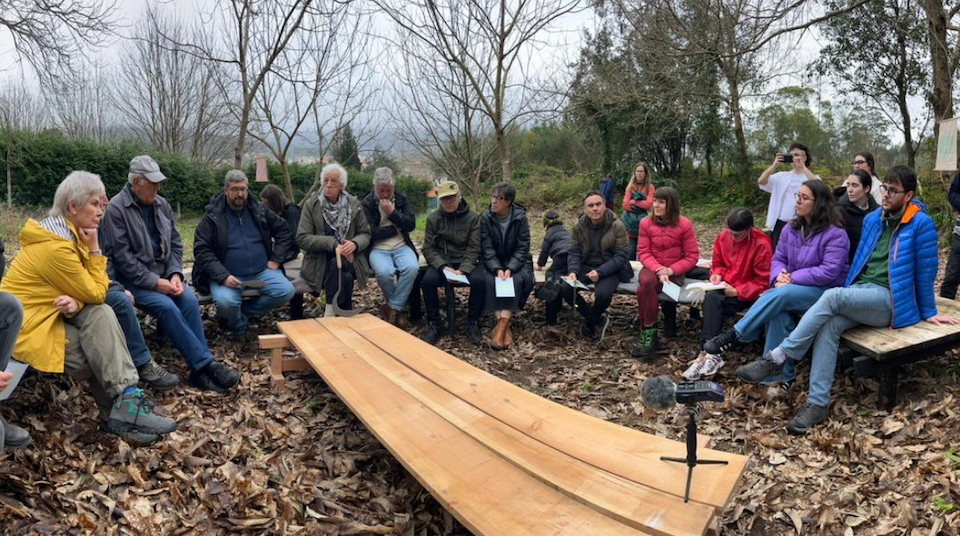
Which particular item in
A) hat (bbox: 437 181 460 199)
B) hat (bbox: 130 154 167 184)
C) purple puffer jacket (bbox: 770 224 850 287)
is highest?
hat (bbox: 130 154 167 184)

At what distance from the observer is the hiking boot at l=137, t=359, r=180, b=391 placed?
3617 mm

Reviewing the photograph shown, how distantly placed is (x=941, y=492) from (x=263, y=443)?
3368 mm

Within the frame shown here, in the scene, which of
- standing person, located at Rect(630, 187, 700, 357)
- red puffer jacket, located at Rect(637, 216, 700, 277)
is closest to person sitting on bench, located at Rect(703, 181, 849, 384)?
standing person, located at Rect(630, 187, 700, 357)

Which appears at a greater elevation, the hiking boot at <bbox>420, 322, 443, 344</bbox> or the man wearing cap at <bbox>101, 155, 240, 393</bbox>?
the man wearing cap at <bbox>101, 155, 240, 393</bbox>

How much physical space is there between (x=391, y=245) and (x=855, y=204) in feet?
12.6

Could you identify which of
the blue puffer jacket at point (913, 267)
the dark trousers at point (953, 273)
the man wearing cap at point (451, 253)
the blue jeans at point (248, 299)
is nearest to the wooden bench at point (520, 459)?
the blue jeans at point (248, 299)

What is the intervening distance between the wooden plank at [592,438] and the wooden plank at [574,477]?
0.04 metres

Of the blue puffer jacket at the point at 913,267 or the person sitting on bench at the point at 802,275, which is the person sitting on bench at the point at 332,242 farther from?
the blue puffer jacket at the point at 913,267

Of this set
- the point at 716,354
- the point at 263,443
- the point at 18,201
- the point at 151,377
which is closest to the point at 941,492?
the point at 716,354

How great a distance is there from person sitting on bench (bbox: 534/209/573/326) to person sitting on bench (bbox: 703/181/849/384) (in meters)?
1.50

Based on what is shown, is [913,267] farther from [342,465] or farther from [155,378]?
[155,378]

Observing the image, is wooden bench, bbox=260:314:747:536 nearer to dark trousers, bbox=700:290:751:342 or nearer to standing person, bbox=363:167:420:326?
standing person, bbox=363:167:420:326

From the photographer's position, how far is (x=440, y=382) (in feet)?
10.5

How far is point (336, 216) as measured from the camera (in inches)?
210
